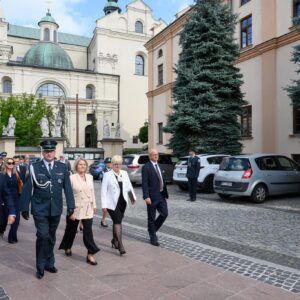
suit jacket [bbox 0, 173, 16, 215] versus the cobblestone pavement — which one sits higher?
suit jacket [bbox 0, 173, 16, 215]

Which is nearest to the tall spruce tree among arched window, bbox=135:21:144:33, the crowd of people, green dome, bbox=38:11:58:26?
the crowd of people

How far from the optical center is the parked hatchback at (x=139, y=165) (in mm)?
18281

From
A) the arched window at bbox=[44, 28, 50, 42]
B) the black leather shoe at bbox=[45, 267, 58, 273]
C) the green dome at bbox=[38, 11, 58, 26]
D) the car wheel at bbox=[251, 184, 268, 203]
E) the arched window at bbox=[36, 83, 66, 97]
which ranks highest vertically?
the green dome at bbox=[38, 11, 58, 26]

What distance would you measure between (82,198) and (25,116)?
37732 millimetres

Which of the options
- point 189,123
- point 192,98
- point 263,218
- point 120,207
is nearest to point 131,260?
point 120,207

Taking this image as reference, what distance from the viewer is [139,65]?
61.6 meters

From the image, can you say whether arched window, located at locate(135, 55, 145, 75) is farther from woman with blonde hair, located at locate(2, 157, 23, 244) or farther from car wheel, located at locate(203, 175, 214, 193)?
woman with blonde hair, located at locate(2, 157, 23, 244)

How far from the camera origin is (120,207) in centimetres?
607

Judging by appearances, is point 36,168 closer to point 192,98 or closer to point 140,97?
point 192,98

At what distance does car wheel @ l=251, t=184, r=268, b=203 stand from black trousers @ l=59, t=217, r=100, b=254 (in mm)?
7545

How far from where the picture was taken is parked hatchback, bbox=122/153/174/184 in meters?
18.3

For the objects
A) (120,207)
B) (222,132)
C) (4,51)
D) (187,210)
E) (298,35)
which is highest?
(4,51)

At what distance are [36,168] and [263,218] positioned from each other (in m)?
6.42

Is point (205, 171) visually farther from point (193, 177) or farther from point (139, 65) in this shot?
point (139, 65)
